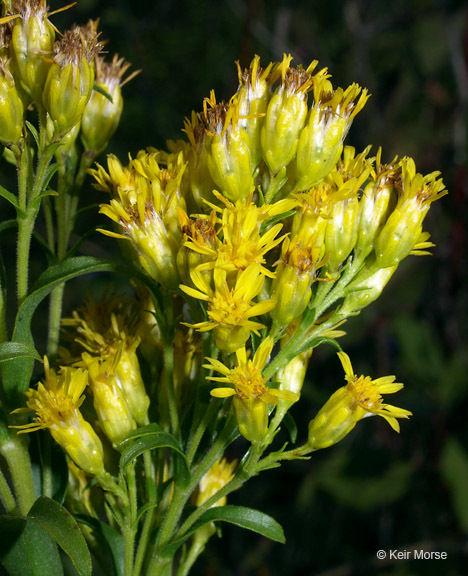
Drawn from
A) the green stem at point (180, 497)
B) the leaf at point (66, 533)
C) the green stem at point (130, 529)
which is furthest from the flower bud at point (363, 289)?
the leaf at point (66, 533)

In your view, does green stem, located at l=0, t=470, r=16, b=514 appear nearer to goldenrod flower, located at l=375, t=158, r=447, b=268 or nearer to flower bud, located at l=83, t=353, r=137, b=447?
flower bud, located at l=83, t=353, r=137, b=447

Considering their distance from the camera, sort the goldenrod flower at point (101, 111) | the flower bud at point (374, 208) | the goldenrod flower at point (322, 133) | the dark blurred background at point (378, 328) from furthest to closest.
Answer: the dark blurred background at point (378, 328), the goldenrod flower at point (101, 111), the flower bud at point (374, 208), the goldenrod flower at point (322, 133)

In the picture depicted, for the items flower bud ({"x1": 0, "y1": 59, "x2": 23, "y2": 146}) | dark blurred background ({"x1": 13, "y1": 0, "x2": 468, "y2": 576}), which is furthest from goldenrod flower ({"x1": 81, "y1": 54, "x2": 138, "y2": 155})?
dark blurred background ({"x1": 13, "y1": 0, "x2": 468, "y2": 576})

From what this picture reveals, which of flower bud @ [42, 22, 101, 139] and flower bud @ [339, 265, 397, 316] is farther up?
flower bud @ [42, 22, 101, 139]

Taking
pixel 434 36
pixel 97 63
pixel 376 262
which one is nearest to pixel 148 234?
pixel 376 262

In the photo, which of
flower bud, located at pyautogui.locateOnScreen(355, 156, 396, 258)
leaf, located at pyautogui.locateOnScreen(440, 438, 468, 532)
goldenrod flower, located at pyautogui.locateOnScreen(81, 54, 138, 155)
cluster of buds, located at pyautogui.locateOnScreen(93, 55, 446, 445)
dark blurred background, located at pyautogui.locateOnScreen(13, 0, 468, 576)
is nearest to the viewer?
cluster of buds, located at pyautogui.locateOnScreen(93, 55, 446, 445)

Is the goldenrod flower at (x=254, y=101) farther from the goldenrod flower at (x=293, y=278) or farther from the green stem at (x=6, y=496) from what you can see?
the green stem at (x=6, y=496)
